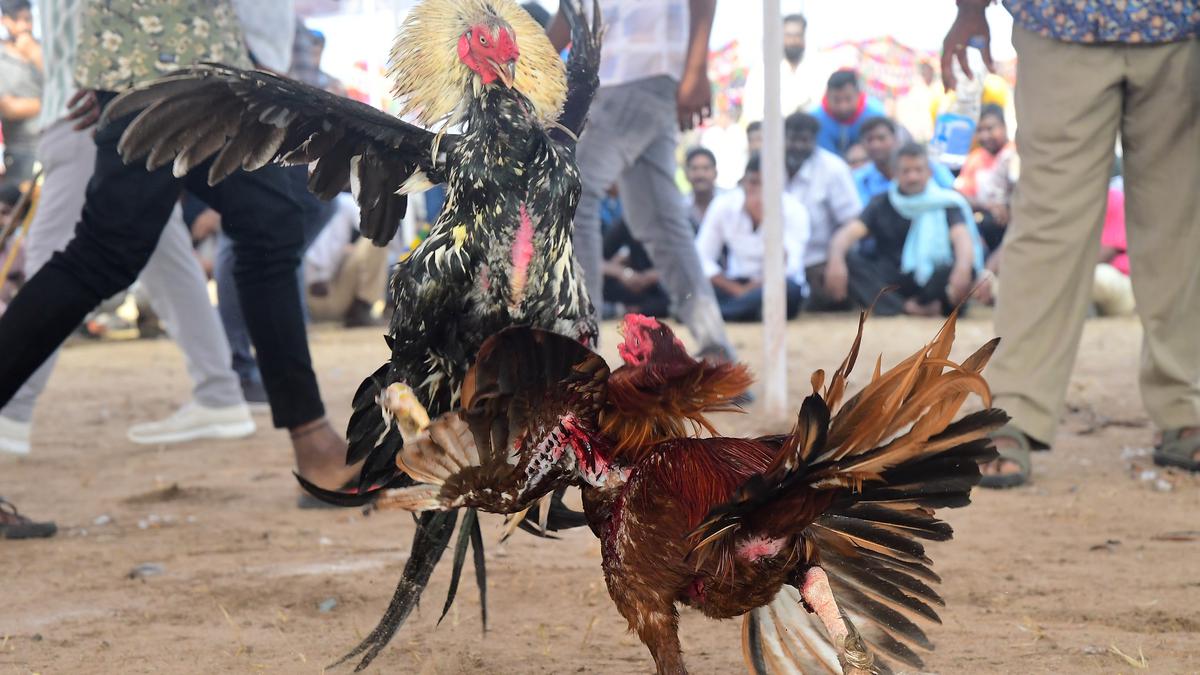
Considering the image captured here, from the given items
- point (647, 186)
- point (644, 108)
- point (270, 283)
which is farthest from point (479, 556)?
point (647, 186)

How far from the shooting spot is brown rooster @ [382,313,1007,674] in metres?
1.87

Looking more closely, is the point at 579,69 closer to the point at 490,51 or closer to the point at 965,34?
the point at 490,51

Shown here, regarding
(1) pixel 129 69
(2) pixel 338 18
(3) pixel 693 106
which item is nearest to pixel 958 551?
(3) pixel 693 106

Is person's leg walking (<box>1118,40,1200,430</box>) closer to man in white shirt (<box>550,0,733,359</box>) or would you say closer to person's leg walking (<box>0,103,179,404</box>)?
man in white shirt (<box>550,0,733,359</box>)

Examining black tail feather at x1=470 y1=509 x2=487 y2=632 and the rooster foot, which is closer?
the rooster foot

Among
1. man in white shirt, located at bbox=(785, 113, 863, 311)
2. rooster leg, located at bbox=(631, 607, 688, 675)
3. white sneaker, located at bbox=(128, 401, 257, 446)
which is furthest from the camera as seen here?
man in white shirt, located at bbox=(785, 113, 863, 311)

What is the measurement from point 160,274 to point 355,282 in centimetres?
528

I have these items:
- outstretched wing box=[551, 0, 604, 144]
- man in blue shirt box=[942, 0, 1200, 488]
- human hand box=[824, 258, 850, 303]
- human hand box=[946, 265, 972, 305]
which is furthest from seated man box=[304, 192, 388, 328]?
outstretched wing box=[551, 0, 604, 144]

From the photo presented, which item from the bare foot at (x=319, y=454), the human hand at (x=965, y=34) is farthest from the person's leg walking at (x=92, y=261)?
the human hand at (x=965, y=34)

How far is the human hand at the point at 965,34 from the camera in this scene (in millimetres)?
4074

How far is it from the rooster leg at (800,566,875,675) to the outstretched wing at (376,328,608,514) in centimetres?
43

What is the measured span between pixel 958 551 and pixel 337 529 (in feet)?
5.88

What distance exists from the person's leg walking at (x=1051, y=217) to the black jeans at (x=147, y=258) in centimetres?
219


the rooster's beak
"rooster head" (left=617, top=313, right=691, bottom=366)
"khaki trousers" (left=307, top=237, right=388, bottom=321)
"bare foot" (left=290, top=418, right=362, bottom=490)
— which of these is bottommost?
"khaki trousers" (left=307, top=237, right=388, bottom=321)
